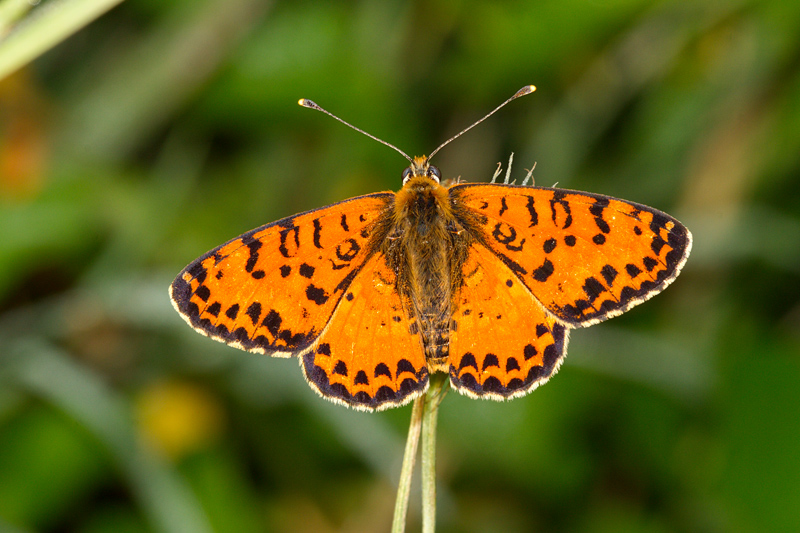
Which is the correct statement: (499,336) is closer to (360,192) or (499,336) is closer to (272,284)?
(272,284)

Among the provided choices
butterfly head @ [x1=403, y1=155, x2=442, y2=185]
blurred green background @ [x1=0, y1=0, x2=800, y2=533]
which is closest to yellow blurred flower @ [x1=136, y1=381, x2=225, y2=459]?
blurred green background @ [x1=0, y1=0, x2=800, y2=533]

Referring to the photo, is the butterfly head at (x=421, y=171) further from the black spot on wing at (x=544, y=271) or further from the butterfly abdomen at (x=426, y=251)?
the black spot on wing at (x=544, y=271)

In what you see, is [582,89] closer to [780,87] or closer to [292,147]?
[780,87]

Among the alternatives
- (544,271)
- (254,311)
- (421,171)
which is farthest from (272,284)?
(544,271)

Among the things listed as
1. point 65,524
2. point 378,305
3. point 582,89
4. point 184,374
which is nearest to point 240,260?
point 378,305

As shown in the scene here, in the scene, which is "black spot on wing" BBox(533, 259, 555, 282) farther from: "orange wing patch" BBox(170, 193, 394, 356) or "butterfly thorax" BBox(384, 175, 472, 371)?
"orange wing patch" BBox(170, 193, 394, 356)

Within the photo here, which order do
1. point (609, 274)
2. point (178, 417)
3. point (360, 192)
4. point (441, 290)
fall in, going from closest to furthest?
point (609, 274)
point (441, 290)
point (178, 417)
point (360, 192)

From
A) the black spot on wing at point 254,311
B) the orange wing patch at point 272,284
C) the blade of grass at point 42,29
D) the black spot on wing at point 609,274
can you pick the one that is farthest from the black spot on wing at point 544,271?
the blade of grass at point 42,29

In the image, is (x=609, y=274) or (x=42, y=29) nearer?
(x=42, y=29)
